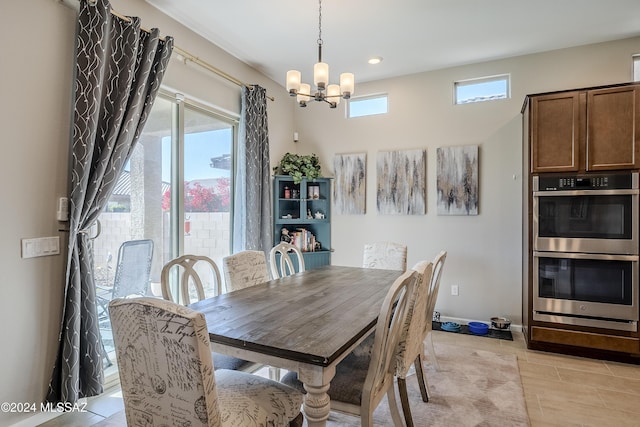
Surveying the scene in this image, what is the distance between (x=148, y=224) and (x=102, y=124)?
0.91 metres

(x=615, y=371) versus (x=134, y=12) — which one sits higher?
(x=134, y=12)

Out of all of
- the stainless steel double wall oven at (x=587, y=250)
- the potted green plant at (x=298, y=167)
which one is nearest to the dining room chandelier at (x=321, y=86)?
the potted green plant at (x=298, y=167)

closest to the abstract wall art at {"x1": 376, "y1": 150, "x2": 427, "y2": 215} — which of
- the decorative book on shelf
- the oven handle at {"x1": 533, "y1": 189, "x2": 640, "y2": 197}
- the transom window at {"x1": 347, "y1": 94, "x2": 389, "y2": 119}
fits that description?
the transom window at {"x1": 347, "y1": 94, "x2": 389, "y2": 119}

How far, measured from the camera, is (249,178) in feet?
12.7

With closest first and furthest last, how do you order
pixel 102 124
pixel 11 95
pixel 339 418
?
pixel 11 95
pixel 339 418
pixel 102 124

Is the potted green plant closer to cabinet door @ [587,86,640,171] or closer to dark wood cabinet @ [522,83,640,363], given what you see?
dark wood cabinet @ [522,83,640,363]

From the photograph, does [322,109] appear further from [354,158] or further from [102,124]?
[102,124]

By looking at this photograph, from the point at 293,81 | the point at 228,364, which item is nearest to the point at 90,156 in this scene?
the point at 293,81

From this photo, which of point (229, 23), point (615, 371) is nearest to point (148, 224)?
point (229, 23)

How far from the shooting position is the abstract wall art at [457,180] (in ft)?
13.0

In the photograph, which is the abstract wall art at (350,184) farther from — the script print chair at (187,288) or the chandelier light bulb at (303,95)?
the script print chair at (187,288)

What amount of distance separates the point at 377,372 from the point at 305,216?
10.5 feet

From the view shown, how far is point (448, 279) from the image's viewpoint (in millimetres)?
4113

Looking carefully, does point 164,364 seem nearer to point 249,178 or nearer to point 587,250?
point 249,178
